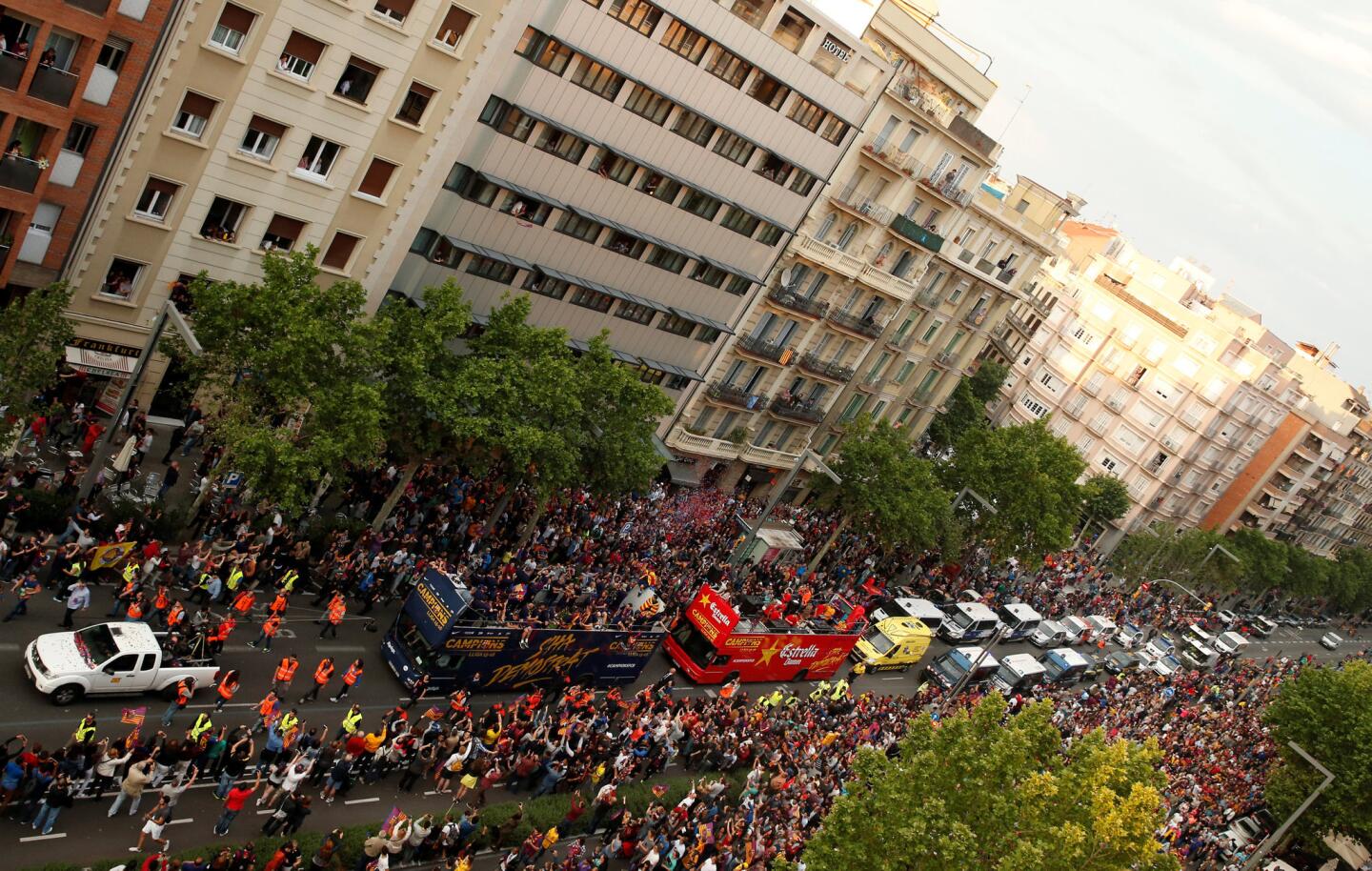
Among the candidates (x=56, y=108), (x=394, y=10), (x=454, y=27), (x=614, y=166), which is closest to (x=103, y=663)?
(x=56, y=108)

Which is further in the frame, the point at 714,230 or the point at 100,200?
the point at 714,230

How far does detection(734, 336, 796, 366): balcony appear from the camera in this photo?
2289 inches

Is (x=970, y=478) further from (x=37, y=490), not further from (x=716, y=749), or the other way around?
(x=37, y=490)

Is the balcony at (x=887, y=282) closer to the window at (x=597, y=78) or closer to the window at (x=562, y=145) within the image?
the window at (x=597, y=78)

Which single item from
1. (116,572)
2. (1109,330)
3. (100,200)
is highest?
(1109,330)

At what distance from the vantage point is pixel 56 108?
31.2 meters

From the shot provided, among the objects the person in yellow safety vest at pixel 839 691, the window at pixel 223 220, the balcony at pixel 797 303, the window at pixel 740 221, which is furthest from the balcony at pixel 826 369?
the window at pixel 223 220

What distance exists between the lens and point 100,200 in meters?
34.2

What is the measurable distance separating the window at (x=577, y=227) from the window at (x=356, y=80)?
10307 mm

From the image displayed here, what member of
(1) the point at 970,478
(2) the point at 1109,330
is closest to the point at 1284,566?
(2) the point at 1109,330

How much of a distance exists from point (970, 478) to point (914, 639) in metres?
14.3

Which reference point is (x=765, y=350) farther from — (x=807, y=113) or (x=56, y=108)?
(x=56, y=108)

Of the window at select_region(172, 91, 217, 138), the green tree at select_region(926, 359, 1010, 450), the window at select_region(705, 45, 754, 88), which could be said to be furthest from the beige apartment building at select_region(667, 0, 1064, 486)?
the window at select_region(172, 91, 217, 138)

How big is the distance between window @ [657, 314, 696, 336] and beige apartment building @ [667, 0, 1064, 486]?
367 centimetres
